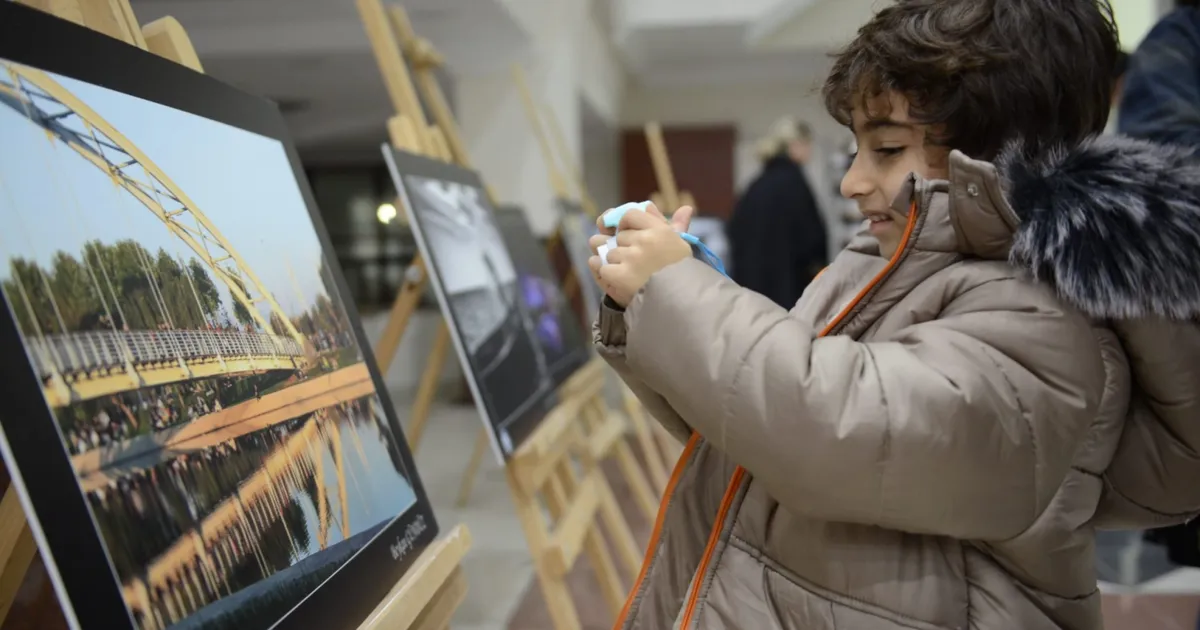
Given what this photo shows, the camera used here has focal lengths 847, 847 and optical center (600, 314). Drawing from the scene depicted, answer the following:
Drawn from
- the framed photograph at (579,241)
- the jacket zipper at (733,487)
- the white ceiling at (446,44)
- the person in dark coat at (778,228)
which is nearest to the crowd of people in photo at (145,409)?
the jacket zipper at (733,487)

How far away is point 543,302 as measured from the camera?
202 cm

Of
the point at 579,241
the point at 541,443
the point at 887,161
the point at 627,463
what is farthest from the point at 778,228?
the point at 887,161

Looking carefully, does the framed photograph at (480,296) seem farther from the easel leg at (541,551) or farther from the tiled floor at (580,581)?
the tiled floor at (580,581)

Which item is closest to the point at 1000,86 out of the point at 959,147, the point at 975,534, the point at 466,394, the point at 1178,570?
the point at 959,147

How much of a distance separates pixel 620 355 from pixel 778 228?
108 inches

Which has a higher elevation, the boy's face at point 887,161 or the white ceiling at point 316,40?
the white ceiling at point 316,40

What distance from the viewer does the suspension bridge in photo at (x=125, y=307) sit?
1.69 ft

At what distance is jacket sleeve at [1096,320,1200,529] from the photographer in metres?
0.68

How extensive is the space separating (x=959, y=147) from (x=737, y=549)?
0.41 m

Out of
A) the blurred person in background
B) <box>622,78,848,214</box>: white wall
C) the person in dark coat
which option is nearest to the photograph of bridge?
the blurred person in background

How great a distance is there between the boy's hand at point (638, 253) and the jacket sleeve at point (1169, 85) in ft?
3.17

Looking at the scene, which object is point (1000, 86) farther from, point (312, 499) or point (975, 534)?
point (312, 499)

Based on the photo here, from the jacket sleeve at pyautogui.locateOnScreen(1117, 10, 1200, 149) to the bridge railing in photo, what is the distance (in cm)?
128

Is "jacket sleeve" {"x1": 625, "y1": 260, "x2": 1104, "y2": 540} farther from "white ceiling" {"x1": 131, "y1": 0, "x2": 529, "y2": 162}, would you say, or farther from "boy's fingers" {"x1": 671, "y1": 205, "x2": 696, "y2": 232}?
"white ceiling" {"x1": 131, "y1": 0, "x2": 529, "y2": 162}
